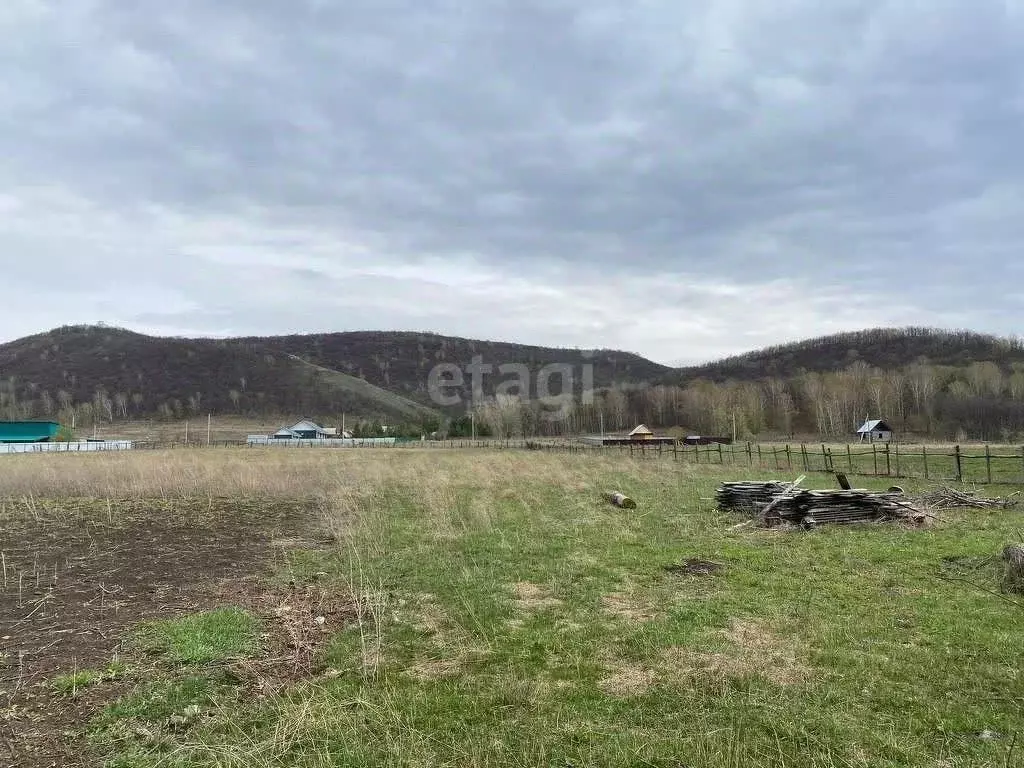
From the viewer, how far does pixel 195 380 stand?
420ft

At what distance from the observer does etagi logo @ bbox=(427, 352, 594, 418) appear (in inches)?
6147

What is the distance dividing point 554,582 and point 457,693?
3.70 m

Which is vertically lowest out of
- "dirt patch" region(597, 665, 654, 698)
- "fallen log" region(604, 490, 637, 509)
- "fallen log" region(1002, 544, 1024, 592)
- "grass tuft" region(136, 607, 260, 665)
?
"fallen log" region(604, 490, 637, 509)

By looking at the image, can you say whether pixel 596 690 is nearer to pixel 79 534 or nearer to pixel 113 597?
pixel 113 597

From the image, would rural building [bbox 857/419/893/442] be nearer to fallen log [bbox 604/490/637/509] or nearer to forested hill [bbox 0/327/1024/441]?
forested hill [bbox 0/327/1024/441]

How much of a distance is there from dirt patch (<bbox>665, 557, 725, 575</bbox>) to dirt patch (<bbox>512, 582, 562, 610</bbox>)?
6.91 ft

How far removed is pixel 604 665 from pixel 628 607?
Result: 1889mm

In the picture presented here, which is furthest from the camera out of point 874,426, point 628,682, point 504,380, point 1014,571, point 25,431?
point 504,380

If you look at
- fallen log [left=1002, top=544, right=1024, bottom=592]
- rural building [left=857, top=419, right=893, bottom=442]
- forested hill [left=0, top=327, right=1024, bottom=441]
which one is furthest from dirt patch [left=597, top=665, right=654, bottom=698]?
rural building [left=857, top=419, right=893, bottom=442]

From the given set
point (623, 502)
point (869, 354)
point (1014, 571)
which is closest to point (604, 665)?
point (1014, 571)

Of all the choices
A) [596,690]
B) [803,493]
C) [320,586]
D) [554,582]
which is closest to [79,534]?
[320,586]

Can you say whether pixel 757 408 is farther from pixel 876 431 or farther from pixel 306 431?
pixel 306 431

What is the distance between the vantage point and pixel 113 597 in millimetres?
8039

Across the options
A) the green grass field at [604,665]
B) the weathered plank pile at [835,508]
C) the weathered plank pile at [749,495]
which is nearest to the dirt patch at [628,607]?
the green grass field at [604,665]
